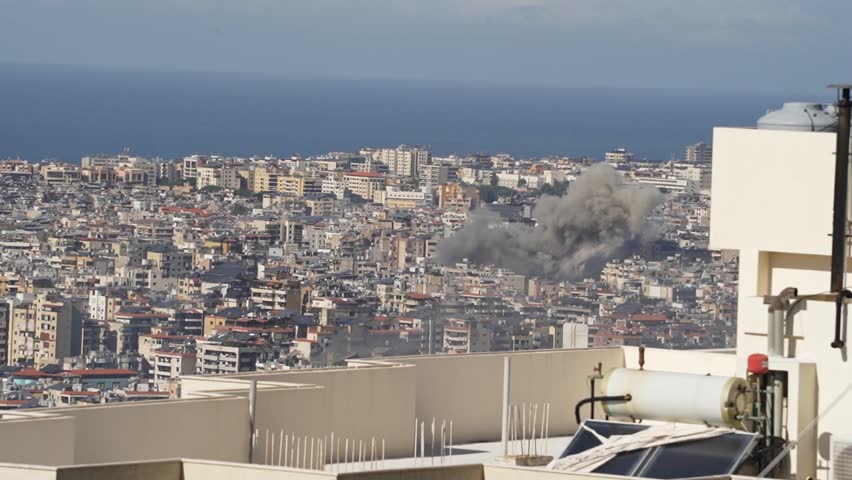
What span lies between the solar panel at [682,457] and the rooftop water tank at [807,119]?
2051 mm

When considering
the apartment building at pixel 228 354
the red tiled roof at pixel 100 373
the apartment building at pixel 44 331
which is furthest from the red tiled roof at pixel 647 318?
the apartment building at pixel 44 331

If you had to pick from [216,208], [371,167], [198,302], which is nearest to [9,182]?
[216,208]

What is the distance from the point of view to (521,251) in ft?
268

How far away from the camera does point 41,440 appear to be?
296 inches

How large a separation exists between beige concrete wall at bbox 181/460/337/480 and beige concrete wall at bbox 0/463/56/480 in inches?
21.3

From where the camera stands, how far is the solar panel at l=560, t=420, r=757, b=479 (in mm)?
7434

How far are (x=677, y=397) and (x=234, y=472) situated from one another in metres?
2.25

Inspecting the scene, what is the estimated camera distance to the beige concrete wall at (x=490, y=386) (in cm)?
993

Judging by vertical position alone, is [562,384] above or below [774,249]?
below

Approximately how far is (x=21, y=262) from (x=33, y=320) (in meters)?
16.8

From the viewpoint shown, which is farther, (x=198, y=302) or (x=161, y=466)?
(x=198, y=302)

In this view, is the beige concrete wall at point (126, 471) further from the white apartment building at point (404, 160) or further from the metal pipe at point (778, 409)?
the white apartment building at point (404, 160)

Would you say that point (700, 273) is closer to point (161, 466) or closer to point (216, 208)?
point (216, 208)

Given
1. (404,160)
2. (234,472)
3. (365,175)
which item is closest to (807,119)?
(234,472)
